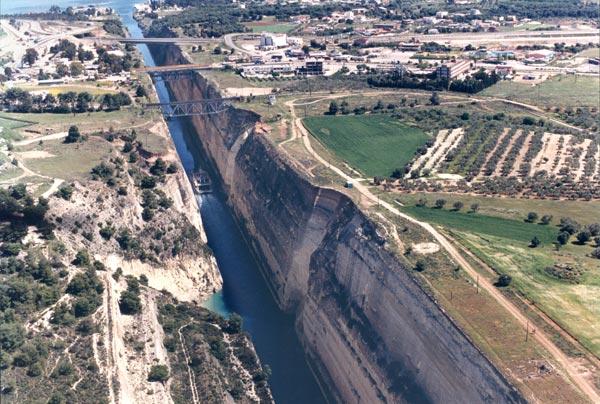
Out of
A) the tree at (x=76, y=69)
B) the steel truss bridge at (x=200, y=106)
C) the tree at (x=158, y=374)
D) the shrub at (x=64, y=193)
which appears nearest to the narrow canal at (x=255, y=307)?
the tree at (x=158, y=374)

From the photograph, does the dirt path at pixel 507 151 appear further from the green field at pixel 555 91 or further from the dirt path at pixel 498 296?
the green field at pixel 555 91

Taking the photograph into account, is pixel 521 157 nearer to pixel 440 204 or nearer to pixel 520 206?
pixel 520 206

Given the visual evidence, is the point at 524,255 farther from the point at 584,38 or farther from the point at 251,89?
the point at 584,38

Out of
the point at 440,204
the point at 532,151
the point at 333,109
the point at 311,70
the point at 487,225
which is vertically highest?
the point at 487,225

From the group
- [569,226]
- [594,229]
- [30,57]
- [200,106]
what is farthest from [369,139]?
[30,57]

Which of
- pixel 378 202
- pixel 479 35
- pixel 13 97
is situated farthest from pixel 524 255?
pixel 479 35

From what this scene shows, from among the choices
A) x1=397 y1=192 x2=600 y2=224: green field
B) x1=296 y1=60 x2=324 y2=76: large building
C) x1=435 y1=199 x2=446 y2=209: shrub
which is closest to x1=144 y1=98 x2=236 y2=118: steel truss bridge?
x1=296 y1=60 x2=324 y2=76: large building

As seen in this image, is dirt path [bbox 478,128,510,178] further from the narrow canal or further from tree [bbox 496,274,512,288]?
the narrow canal
